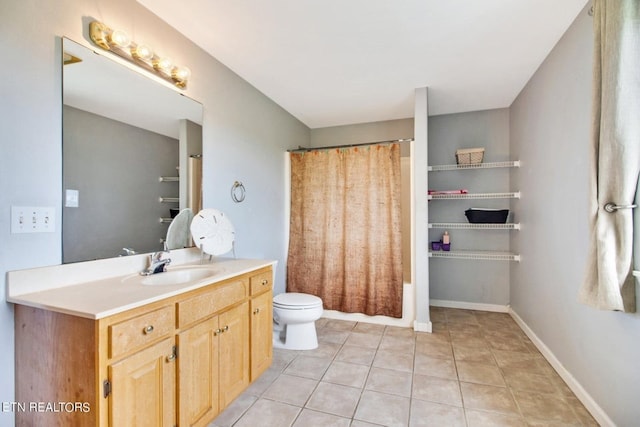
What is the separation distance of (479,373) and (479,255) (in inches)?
56.8

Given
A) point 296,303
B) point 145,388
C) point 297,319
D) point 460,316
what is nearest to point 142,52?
point 145,388

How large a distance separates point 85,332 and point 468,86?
10.8 feet

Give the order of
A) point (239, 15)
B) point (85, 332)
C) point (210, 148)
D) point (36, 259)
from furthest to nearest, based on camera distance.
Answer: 1. point (210, 148)
2. point (239, 15)
3. point (36, 259)
4. point (85, 332)

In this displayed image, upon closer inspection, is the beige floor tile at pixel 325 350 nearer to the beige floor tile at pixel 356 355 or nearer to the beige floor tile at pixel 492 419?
the beige floor tile at pixel 356 355

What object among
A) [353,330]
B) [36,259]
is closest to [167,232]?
[36,259]

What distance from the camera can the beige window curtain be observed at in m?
1.27

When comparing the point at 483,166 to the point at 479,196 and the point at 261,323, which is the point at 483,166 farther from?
the point at 261,323

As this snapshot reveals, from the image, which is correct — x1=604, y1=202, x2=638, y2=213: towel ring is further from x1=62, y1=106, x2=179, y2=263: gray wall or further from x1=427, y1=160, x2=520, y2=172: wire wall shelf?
x1=62, y1=106, x2=179, y2=263: gray wall

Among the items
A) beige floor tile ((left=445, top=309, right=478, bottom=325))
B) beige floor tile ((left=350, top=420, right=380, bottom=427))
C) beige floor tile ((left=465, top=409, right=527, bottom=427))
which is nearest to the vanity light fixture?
beige floor tile ((left=350, top=420, right=380, bottom=427))

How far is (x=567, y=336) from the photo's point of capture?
1.98m

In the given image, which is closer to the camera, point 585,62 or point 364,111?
point 585,62

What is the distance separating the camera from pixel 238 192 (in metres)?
2.55

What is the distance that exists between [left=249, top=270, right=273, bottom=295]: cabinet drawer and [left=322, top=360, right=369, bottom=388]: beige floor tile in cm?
75

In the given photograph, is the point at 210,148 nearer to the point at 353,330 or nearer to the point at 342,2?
the point at 342,2
